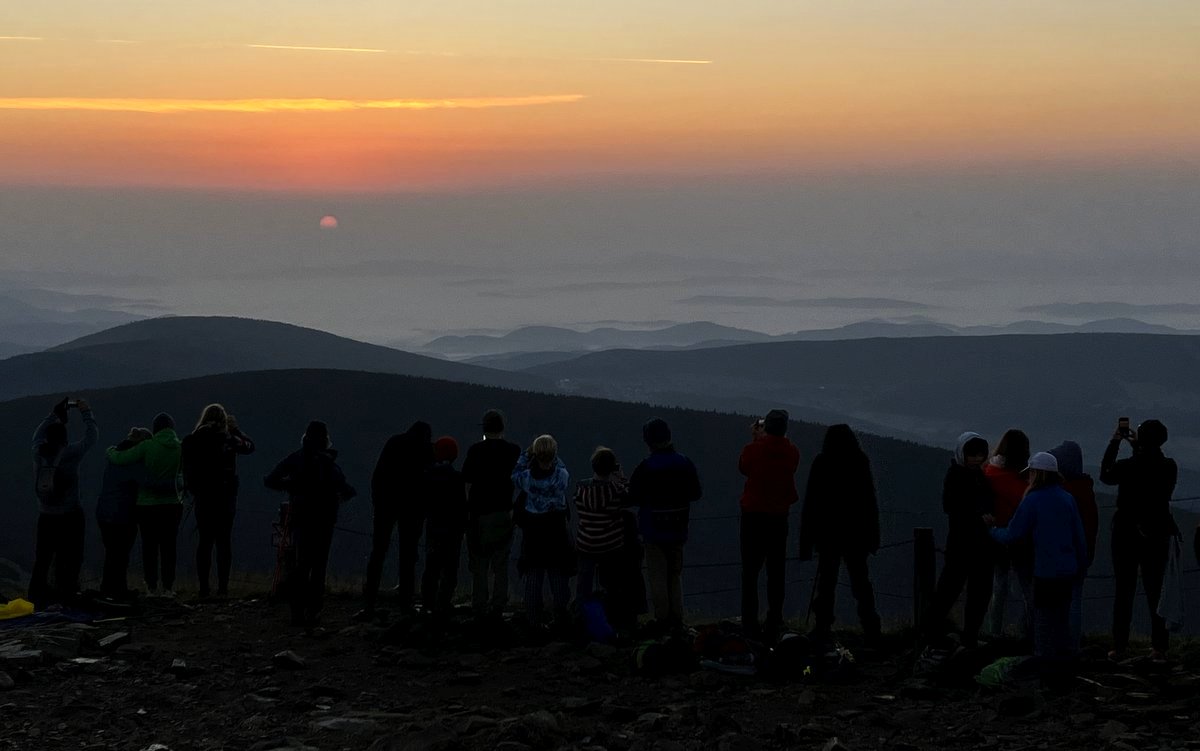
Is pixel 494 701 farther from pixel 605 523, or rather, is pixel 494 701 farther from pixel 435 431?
pixel 435 431

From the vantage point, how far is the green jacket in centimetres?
1473

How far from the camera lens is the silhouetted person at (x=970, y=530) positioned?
38.7 ft

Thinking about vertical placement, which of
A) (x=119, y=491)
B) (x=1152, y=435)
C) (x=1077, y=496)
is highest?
(x=1152, y=435)

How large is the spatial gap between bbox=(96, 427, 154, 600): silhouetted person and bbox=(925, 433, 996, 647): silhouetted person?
8.23 meters

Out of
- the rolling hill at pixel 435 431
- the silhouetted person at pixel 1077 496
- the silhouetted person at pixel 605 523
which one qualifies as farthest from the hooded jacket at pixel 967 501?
the rolling hill at pixel 435 431

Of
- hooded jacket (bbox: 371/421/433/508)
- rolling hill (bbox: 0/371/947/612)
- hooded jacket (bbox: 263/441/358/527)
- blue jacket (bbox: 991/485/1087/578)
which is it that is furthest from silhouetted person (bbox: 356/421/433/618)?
rolling hill (bbox: 0/371/947/612)

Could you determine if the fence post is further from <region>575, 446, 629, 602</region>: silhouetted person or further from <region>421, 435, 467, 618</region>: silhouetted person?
<region>421, 435, 467, 618</region>: silhouetted person

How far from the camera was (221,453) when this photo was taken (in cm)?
1492

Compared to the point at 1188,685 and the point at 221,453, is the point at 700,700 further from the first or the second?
the point at 221,453

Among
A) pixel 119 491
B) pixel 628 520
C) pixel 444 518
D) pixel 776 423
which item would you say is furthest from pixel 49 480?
pixel 776 423

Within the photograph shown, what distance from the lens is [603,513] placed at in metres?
13.1

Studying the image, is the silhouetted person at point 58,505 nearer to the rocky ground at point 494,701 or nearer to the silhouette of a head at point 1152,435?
the rocky ground at point 494,701

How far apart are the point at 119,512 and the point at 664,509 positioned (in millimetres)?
5963

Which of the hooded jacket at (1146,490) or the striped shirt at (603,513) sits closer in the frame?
the hooded jacket at (1146,490)
